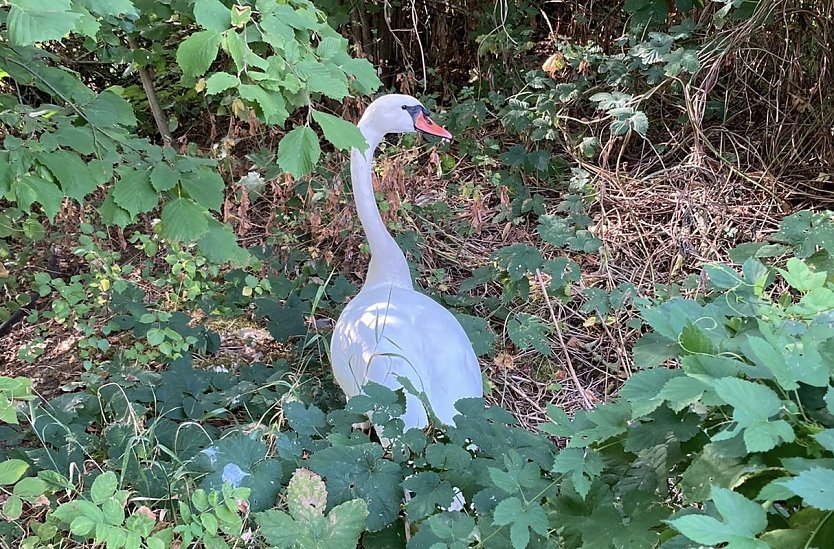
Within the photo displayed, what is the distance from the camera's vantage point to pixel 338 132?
49.3 inches

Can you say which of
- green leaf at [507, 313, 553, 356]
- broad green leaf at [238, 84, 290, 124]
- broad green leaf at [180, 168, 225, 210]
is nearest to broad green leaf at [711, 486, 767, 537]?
broad green leaf at [238, 84, 290, 124]

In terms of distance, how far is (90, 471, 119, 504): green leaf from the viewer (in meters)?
1.29

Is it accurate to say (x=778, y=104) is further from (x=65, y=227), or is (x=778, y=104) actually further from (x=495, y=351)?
(x=65, y=227)

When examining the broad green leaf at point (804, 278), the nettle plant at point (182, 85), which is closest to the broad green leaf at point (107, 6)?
the nettle plant at point (182, 85)

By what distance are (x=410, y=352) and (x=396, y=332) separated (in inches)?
3.6

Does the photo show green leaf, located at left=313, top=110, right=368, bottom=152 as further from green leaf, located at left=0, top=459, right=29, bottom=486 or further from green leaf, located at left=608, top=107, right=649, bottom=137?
green leaf, located at left=608, top=107, right=649, bottom=137

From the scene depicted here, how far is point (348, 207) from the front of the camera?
339cm

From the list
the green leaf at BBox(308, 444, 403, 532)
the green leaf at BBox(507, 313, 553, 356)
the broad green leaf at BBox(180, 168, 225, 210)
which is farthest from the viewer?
the green leaf at BBox(507, 313, 553, 356)

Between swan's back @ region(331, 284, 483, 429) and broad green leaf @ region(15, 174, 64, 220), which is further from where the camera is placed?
swan's back @ region(331, 284, 483, 429)

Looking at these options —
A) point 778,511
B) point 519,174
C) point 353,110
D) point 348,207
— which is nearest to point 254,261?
point 348,207

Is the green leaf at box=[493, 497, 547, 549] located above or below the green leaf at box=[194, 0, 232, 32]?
below

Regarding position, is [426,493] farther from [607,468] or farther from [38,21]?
[38,21]

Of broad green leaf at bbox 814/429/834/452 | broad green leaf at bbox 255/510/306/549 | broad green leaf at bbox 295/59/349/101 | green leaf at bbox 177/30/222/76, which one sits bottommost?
broad green leaf at bbox 255/510/306/549

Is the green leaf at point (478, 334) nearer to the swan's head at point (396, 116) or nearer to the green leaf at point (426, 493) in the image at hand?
the swan's head at point (396, 116)
